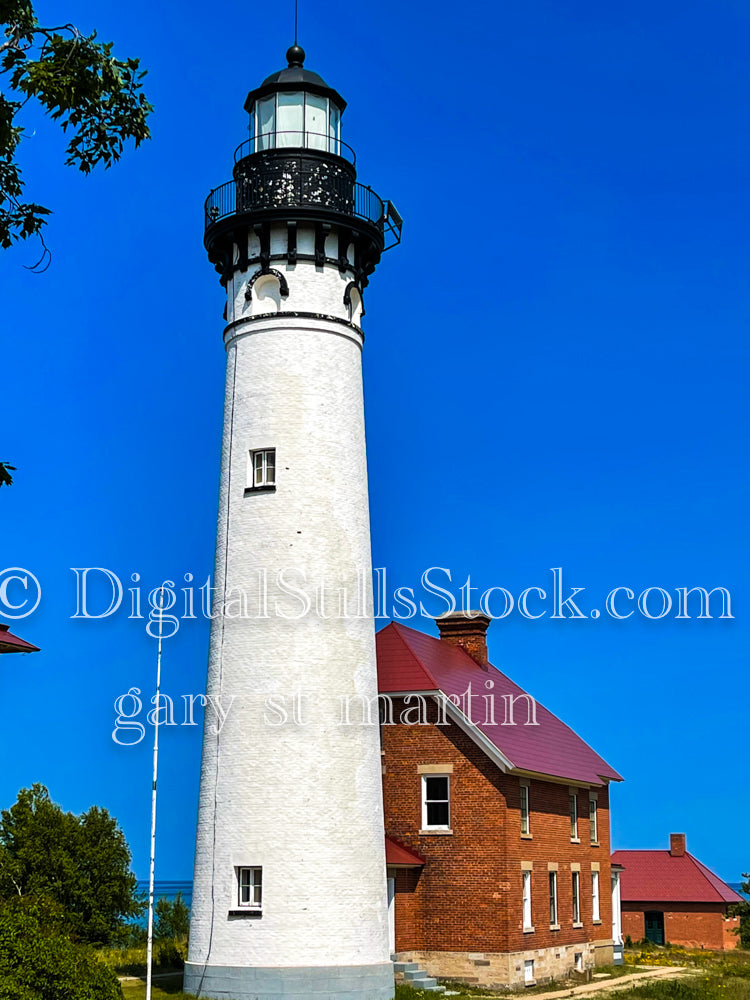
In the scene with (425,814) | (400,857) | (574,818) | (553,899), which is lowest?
(553,899)

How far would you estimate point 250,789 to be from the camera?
927 inches

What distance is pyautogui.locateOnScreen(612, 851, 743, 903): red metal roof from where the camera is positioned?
57.3 m

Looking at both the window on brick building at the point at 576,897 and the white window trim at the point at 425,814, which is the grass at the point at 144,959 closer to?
the white window trim at the point at 425,814

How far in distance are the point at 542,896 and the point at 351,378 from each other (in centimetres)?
1570

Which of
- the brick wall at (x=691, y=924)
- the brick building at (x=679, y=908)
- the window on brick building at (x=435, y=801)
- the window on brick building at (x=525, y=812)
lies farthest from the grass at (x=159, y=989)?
the brick wall at (x=691, y=924)

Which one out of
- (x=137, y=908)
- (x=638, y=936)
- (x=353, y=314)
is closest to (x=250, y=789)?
(x=353, y=314)

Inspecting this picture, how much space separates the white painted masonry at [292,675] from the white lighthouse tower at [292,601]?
0.11ft

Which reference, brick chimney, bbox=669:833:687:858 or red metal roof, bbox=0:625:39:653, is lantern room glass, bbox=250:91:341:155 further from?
brick chimney, bbox=669:833:687:858

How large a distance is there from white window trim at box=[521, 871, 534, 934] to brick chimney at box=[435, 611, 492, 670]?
7.46m

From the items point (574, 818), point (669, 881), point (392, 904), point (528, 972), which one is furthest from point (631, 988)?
point (669, 881)

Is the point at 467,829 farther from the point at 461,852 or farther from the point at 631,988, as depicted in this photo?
the point at 631,988

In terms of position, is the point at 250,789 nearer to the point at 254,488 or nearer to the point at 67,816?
the point at 254,488

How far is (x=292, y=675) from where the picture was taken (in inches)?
939

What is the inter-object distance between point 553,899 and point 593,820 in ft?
19.0
